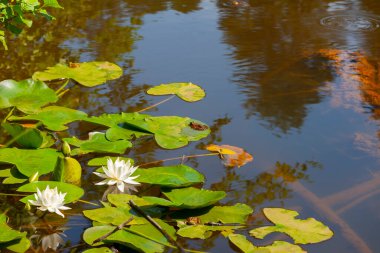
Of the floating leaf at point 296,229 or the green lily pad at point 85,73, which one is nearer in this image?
the floating leaf at point 296,229

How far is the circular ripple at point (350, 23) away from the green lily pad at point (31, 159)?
6.05 feet

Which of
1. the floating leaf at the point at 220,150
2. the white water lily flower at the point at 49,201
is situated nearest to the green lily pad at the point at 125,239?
the white water lily flower at the point at 49,201

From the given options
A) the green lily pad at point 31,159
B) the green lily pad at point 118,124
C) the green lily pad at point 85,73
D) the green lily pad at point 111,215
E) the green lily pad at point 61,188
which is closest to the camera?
the green lily pad at point 111,215

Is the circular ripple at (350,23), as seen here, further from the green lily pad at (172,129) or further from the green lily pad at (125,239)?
the green lily pad at (125,239)

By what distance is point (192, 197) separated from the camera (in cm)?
156

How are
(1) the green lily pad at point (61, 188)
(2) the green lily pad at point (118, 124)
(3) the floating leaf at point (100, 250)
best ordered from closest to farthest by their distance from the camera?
(3) the floating leaf at point (100, 250)
(1) the green lily pad at point (61, 188)
(2) the green lily pad at point (118, 124)

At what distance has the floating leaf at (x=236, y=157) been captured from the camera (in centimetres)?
180

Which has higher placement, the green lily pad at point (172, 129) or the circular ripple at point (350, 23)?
the green lily pad at point (172, 129)

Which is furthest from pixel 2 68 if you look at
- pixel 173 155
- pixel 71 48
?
pixel 173 155

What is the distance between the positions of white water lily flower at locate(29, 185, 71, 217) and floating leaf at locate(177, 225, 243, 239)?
0.92ft

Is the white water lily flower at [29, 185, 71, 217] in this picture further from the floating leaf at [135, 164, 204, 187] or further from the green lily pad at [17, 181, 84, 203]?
the floating leaf at [135, 164, 204, 187]

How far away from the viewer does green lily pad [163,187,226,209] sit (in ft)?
4.92

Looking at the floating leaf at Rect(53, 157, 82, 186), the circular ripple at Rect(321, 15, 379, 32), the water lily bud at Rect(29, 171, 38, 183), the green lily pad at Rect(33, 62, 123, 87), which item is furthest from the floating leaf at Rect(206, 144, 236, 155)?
the circular ripple at Rect(321, 15, 379, 32)

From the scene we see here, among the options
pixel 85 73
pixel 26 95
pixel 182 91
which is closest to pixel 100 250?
pixel 26 95
